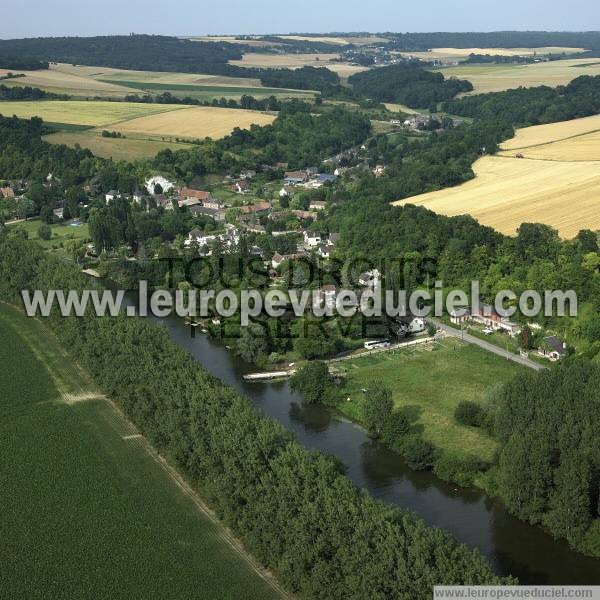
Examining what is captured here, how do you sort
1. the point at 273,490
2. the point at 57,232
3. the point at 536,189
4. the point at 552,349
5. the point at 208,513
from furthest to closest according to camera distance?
the point at 57,232
the point at 536,189
the point at 552,349
the point at 208,513
the point at 273,490

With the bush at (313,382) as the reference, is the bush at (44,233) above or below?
above

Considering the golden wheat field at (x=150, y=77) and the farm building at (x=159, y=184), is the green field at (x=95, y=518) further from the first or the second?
the golden wheat field at (x=150, y=77)

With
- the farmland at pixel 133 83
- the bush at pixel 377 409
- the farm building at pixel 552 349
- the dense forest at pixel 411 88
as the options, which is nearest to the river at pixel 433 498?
the bush at pixel 377 409

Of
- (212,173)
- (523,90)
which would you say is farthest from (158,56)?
(212,173)

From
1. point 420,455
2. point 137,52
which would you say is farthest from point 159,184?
point 137,52

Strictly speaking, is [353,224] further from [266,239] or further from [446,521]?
[446,521]

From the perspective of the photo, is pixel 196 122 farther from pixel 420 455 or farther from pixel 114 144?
pixel 420 455
